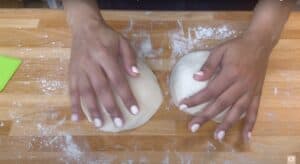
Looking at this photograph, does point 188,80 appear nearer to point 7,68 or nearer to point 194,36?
point 194,36

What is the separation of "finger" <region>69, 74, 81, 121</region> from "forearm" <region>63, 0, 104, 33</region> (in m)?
0.12

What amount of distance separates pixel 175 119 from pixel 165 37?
22 cm

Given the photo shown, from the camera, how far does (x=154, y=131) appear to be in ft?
2.56

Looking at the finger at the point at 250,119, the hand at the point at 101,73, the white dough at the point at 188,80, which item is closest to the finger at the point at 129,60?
the hand at the point at 101,73

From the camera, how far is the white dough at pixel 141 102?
2.49 ft

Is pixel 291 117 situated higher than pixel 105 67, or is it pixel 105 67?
pixel 105 67

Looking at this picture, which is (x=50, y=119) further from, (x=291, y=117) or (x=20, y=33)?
(x=291, y=117)

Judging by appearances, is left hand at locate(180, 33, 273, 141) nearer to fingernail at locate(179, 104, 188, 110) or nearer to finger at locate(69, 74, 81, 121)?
fingernail at locate(179, 104, 188, 110)

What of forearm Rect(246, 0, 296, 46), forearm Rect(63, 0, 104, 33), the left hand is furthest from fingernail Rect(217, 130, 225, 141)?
forearm Rect(63, 0, 104, 33)

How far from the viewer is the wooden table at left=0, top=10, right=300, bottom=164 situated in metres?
0.75

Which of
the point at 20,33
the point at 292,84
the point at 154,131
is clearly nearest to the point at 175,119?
the point at 154,131

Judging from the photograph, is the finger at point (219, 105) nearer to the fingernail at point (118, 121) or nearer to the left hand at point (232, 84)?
the left hand at point (232, 84)

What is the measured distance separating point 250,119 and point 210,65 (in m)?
0.13

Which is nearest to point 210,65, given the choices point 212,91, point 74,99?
point 212,91
